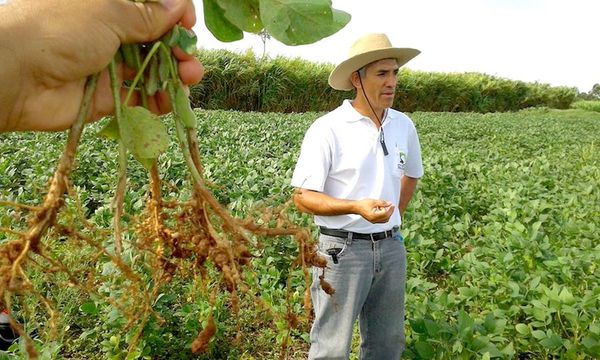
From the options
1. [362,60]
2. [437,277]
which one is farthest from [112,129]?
[437,277]

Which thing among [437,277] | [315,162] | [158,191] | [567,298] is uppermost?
[158,191]

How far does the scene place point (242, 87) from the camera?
21.2 m

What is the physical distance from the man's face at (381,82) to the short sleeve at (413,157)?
0.21m

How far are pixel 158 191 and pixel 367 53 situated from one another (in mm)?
1670

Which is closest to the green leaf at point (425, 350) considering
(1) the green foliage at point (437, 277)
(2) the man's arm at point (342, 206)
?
(1) the green foliage at point (437, 277)

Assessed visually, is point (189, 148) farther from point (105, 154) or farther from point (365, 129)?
point (105, 154)

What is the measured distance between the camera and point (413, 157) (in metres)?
2.99

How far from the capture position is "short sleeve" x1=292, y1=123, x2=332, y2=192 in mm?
2607

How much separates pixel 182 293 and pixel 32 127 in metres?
2.29

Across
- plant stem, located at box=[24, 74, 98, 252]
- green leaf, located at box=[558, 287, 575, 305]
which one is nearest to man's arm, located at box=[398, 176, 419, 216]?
green leaf, located at box=[558, 287, 575, 305]

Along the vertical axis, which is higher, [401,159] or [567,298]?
[401,159]

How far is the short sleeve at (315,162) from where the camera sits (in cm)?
261

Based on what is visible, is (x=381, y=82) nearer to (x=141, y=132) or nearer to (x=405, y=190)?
(x=405, y=190)

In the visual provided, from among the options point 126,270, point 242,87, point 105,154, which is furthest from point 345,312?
point 242,87
